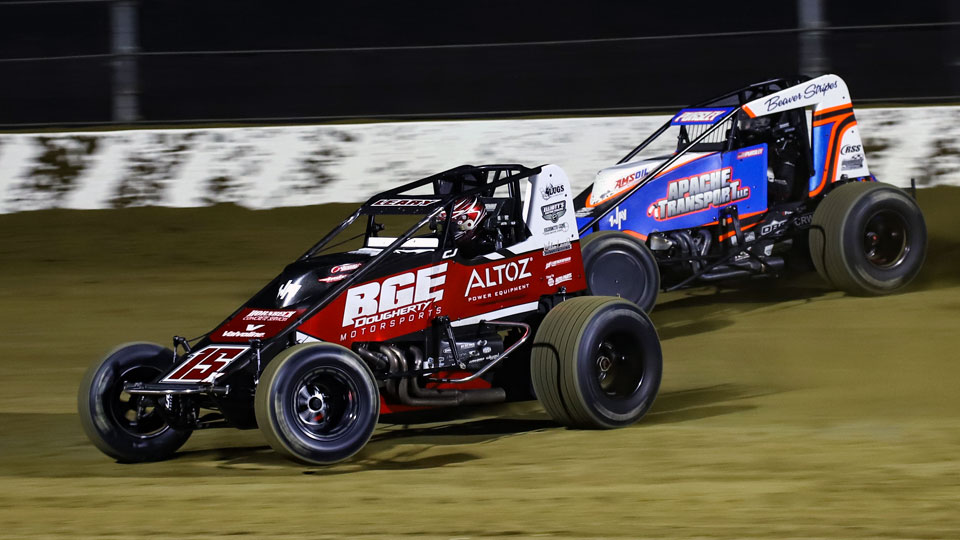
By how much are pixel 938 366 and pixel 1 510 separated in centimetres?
655

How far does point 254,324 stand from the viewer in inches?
319

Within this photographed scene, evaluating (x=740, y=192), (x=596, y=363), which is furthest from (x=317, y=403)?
(x=740, y=192)

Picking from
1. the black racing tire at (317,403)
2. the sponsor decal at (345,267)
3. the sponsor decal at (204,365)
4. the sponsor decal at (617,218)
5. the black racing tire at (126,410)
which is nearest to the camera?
the black racing tire at (317,403)

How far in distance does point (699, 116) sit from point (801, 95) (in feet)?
3.02

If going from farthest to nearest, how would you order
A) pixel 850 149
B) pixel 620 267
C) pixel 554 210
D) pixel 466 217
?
pixel 850 149 < pixel 620 267 < pixel 554 210 < pixel 466 217

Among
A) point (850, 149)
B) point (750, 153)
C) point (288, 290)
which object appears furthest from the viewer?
point (850, 149)

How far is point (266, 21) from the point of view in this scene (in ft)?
64.7

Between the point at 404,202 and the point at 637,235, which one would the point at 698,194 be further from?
the point at 404,202

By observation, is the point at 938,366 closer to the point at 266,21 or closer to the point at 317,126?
the point at 317,126

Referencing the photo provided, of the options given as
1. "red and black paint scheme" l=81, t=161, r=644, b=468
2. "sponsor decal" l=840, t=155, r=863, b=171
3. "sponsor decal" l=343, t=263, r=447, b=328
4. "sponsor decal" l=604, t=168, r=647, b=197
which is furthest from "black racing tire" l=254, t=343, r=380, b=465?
"sponsor decal" l=840, t=155, r=863, b=171

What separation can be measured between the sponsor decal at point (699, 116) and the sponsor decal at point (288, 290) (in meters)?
5.48

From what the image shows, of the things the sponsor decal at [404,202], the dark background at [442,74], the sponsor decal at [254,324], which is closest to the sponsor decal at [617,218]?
the sponsor decal at [404,202]

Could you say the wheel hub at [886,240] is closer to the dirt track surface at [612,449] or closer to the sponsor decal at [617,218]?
the dirt track surface at [612,449]

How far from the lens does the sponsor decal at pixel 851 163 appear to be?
42.8 ft
